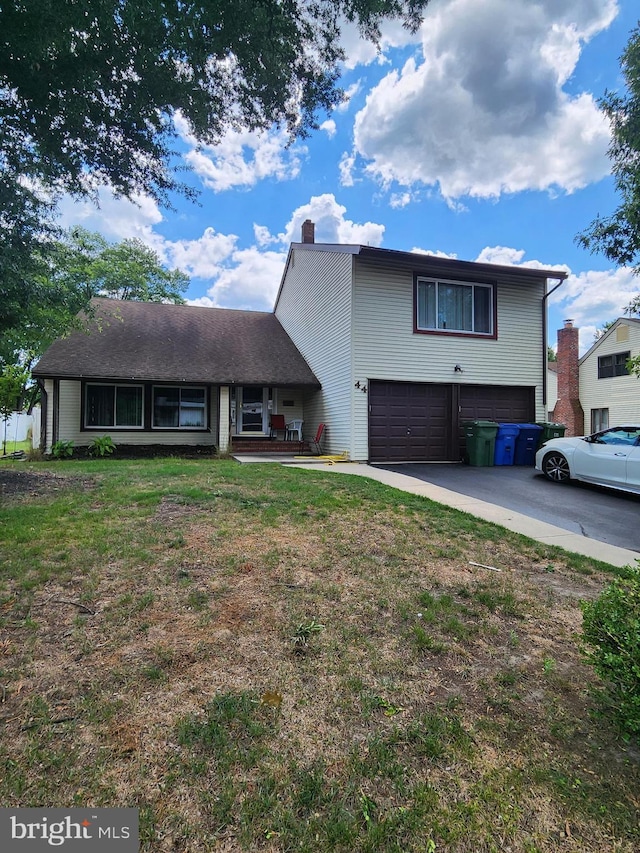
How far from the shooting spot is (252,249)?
891 inches

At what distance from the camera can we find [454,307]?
12.6 metres

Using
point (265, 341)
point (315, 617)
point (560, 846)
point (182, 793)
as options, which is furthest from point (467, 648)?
point (265, 341)

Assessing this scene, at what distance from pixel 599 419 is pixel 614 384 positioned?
6.56 feet

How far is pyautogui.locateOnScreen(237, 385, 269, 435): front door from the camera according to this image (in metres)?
15.4

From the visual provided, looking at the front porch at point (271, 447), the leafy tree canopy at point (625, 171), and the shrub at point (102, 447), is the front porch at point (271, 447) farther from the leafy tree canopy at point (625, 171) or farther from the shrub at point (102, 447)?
the leafy tree canopy at point (625, 171)

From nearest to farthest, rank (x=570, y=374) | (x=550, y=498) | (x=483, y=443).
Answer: (x=550, y=498) → (x=483, y=443) → (x=570, y=374)

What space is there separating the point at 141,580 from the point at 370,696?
2.20 m

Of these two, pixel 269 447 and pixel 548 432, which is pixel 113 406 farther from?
pixel 548 432

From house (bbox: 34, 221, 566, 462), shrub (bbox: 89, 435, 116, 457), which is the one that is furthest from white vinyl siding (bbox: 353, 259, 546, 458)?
shrub (bbox: 89, 435, 116, 457)

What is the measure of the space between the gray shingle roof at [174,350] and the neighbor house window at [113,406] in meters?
1.02

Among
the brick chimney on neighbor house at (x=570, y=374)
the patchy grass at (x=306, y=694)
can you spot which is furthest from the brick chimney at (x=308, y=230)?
the patchy grass at (x=306, y=694)

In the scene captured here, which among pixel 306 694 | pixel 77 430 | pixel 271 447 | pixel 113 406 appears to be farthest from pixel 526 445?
pixel 77 430

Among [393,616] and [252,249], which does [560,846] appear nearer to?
[393,616]

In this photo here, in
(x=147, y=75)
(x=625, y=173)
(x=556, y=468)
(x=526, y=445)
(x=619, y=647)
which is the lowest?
(x=619, y=647)
